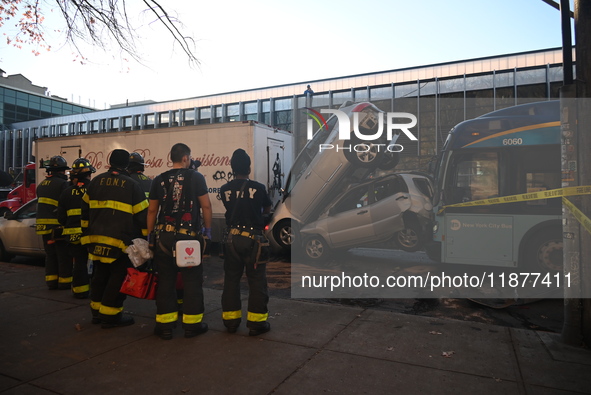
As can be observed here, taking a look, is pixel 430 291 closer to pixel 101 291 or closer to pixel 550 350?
pixel 550 350

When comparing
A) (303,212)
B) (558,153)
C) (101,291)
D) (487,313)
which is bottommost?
(487,313)

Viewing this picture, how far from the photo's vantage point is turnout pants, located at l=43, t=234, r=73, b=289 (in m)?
6.50

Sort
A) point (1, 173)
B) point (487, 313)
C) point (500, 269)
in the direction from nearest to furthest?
point (487, 313), point (500, 269), point (1, 173)

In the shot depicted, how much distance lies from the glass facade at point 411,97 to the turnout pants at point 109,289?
5159 mm

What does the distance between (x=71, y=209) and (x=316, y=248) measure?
187 inches

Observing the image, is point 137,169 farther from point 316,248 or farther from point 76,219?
point 316,248

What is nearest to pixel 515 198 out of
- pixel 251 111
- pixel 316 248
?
pixel 316 248

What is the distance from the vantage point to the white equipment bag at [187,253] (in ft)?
13.9

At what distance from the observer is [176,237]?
4.38 m

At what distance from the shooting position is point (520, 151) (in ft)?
Result: 22.7

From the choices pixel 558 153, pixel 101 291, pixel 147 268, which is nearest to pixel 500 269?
pixel 558 153

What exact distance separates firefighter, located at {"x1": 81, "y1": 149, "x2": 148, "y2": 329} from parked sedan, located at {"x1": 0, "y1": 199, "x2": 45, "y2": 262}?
16.7 ft

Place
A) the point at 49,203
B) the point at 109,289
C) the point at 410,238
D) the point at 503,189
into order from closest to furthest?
the point at 109,289 → the point at 49,203 → the point at 503,189 → the point at 410,238

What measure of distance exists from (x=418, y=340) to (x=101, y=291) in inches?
141
